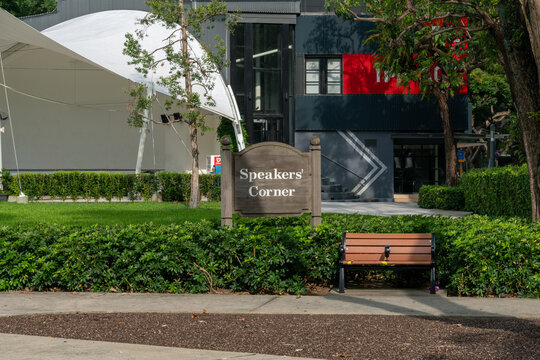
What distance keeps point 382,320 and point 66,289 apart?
447 cm

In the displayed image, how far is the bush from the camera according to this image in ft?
87.2

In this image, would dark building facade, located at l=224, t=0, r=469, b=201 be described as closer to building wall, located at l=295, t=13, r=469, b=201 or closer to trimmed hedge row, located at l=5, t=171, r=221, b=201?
building wall, located at l=295, t=13, r=469, b=201

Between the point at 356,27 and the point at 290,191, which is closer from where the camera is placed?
the point at 290,191

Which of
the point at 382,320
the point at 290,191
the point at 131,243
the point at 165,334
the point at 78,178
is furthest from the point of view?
the point at 78,178

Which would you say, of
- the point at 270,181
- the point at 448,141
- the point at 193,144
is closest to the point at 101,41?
the point at 193,144

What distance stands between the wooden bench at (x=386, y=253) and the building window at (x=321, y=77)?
26.5 meters

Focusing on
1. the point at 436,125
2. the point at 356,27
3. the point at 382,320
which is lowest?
the point at 382,320

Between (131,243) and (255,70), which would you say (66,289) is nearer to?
(131,243)

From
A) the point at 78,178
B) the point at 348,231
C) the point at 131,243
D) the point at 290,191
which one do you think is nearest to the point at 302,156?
the point at 290,191

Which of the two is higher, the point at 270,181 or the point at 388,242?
the point at 270,181

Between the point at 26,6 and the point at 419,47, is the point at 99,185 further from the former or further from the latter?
the point at 26,6

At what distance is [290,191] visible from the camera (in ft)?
34.0

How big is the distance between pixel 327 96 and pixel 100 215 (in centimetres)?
1767

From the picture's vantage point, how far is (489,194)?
22188 millimetres
